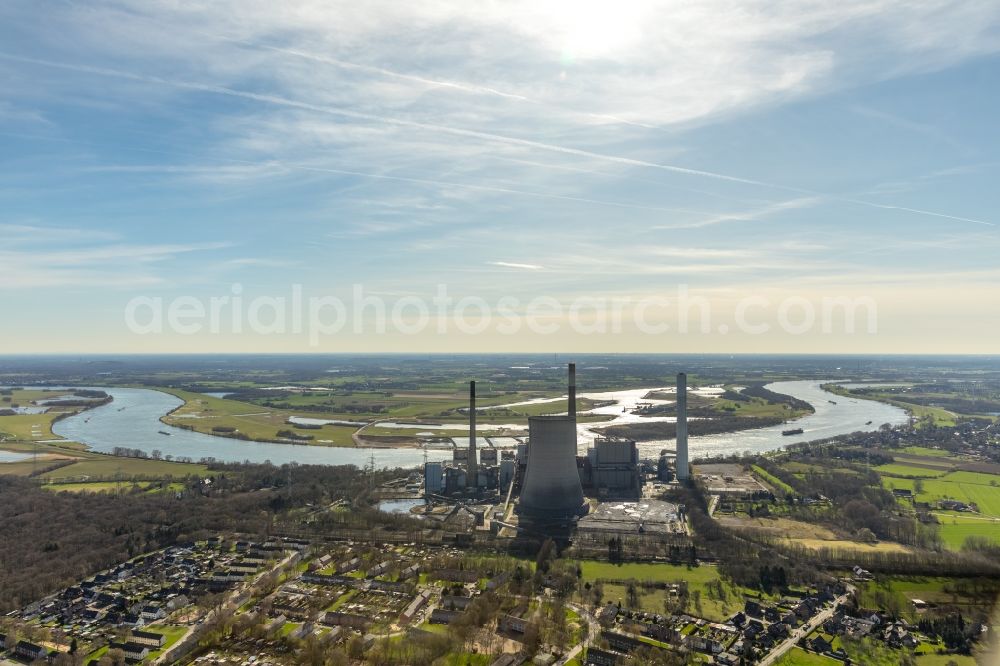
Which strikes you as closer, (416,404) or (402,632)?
(402,632)

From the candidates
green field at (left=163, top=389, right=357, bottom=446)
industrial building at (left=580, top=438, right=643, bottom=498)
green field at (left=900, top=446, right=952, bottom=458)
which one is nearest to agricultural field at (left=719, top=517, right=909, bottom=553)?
industrial building at (left=580, top=438, right=643, bottom=498)

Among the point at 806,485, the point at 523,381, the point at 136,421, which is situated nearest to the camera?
the point at 806,485

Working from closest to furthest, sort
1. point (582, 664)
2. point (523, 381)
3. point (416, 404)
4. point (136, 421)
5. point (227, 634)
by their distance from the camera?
point (582, 664)
point (227, 634)
point (136, 421)
point (416, 404)
point (523, 381)

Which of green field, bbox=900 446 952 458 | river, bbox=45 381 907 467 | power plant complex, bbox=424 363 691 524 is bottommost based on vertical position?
river, bbox=45 381 907 467

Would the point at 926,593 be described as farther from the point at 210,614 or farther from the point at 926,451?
the point at 926,451

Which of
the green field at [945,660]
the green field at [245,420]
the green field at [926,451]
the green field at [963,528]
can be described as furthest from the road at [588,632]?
the green field at [245,420]

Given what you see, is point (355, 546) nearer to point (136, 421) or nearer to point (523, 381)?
point (136, 421)

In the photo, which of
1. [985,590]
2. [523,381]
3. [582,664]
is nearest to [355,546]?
[582,664]

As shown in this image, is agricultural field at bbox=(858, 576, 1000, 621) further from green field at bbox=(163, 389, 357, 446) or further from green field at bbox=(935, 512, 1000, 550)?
green field at bbox=(163, 389, 357, 446)
